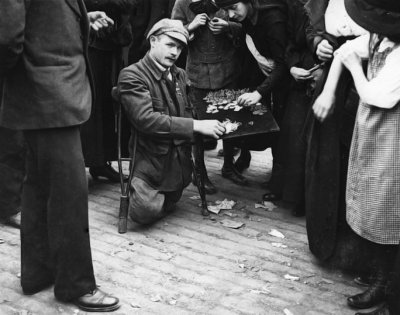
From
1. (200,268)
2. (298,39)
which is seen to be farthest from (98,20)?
(200,268)

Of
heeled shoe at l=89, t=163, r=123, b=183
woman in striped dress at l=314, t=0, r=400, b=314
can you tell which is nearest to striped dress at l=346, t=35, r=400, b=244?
woman in striped dress at l=314, t=0, r=400, b=314

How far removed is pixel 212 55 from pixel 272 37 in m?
0.63

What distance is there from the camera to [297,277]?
14.4ft

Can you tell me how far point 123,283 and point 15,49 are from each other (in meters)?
1.78

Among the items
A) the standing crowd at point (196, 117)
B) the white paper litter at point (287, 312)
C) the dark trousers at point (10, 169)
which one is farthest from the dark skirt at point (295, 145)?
the dark trousers at point (10, 169)

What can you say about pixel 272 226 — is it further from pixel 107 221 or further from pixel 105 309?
pixel 105 309

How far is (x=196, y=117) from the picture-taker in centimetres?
541

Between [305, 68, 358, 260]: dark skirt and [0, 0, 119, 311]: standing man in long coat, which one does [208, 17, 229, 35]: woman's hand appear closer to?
[305, 68, 358, 260]: dark skirt

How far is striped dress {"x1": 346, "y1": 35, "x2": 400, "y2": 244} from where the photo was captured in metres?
3.66

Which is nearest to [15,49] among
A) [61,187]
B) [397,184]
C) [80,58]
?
[80,58]

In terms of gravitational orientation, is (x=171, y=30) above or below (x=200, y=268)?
above

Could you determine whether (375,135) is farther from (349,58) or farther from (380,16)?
(380,16)

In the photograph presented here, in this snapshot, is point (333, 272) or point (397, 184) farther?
point (333, 272)

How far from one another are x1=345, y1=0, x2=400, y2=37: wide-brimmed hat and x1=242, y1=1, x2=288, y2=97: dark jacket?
5.68 ft
